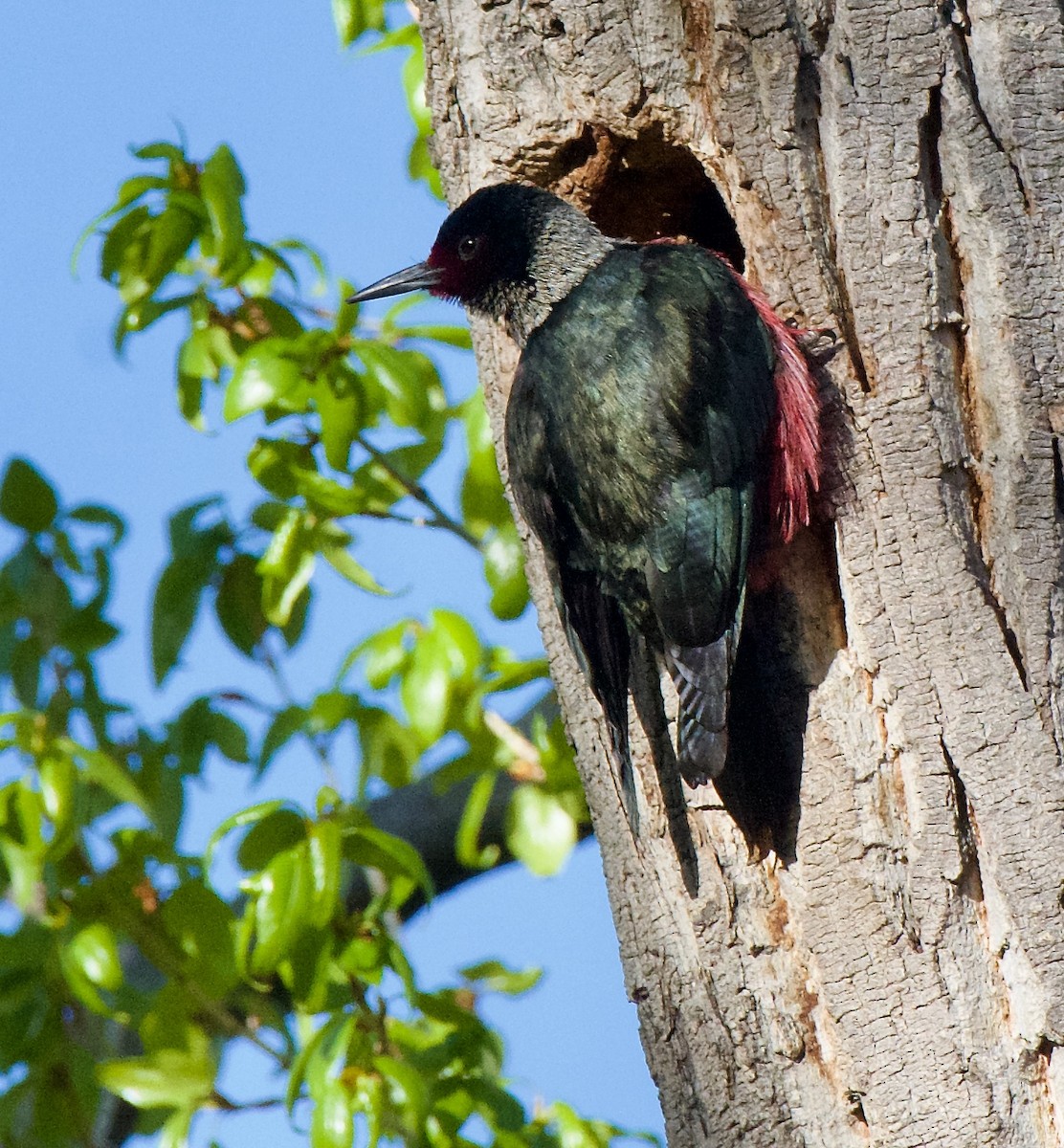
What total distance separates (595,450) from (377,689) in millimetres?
1232

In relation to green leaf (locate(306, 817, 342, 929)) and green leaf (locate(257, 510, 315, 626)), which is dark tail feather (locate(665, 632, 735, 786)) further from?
green leaf (locate(257, 510, 315, 626))

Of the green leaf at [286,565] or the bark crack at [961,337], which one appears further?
the green leaf at [286,565]

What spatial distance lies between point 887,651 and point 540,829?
147 cm

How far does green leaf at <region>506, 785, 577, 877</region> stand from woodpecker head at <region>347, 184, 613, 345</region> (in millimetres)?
1179

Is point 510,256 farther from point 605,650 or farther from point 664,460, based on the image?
point 605,650

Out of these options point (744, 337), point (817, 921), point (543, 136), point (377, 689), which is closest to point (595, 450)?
point (744, 337)

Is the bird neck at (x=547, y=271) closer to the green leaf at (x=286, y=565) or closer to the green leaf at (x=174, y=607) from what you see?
the green leaf at (x=286, y=565)

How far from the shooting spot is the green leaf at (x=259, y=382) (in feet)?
10.3

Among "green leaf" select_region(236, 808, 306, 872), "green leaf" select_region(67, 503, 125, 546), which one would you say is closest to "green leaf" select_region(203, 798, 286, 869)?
"green leaf" select_region(236, 808, 306, 872)

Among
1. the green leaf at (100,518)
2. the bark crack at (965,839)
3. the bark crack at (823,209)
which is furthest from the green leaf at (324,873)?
the bark crack at (823,209)

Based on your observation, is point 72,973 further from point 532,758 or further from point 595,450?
point 595,450

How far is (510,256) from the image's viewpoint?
298cm

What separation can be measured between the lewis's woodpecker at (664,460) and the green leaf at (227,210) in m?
0.96

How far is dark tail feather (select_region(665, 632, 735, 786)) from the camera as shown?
2295mm
